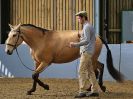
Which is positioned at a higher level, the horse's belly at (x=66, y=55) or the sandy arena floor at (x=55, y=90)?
the horse's belly at (x=66, y=55)

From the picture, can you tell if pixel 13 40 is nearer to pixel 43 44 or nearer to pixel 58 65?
pixel 43 44

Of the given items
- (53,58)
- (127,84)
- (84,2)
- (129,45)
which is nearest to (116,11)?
(84,2)

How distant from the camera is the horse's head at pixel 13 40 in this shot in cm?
1330

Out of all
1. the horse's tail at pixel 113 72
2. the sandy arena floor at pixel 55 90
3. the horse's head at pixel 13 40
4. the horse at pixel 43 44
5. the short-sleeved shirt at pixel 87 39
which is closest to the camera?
the short-sleeved shirt at pixel 87 39

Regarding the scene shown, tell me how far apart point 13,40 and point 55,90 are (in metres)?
2.26

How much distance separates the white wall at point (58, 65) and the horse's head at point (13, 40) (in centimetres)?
559

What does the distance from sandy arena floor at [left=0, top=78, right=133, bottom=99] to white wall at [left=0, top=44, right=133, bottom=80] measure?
61cm

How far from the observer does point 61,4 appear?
21.5 m

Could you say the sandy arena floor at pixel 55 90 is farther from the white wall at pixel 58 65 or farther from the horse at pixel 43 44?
the white wall at pixel 58 65

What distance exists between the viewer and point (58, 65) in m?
19.2

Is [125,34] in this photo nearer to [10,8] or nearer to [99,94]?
[10,8]

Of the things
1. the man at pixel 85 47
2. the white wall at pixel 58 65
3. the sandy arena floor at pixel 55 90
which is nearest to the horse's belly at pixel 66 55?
the sandy arena floor at pixel 55 90

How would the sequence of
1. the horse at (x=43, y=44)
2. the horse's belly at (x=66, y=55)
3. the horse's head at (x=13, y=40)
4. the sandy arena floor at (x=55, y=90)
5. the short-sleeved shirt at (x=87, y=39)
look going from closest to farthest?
the short-sleeved shirt at (x=87, y=39), the sandy arena floor at (x=55, y=90), the horse's head at (x=13, y=40), the horse at (x=43, y=44), the horse's belly at (x=66, y=55)

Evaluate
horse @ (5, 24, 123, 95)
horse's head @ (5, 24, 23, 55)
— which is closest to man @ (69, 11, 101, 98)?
horse @ (5, 24, 123, 95)
